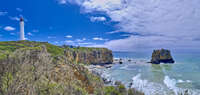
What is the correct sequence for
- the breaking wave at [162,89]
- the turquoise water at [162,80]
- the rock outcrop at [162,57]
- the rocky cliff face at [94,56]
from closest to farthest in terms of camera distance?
the breaking wave at [162,89] < the turquoise water at [162,80] < the rocky cliff face at [94,56] < the rock outcrop at [162,57]

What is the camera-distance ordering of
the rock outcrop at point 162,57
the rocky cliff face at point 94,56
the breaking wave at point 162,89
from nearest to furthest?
the breaking wave at point 162,89
the rocky cliff face at point 94,56
the rock outcrop at point 162,57

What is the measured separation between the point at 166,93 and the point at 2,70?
23215mm

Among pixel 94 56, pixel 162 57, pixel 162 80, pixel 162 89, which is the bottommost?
pixel 162 80

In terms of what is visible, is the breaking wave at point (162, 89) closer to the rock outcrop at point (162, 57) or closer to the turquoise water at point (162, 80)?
the turquoise water at point (162, 80)

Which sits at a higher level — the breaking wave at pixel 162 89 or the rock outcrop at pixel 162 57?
the rock outcrop at pixel 162 57

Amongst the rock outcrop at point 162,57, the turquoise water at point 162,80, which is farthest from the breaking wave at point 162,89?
the rock outcrop at point 162,57

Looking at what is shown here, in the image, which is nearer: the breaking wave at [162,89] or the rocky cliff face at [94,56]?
the breaking wave at [162,89]

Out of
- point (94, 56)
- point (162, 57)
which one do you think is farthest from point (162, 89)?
point (162, 57)

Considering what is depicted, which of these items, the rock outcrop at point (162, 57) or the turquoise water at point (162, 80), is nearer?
the turquoise water at point (162, 80)

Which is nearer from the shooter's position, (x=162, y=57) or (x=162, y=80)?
(x=162, y=80)

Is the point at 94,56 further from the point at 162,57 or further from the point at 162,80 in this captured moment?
the point at 162,80

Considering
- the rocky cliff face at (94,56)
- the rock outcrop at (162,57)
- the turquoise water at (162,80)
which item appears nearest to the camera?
the turquoise water at (162,80)

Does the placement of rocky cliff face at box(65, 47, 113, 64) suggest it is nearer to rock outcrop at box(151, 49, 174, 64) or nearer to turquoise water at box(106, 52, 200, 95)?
turquoise water at box(106, 52, 200, 95)

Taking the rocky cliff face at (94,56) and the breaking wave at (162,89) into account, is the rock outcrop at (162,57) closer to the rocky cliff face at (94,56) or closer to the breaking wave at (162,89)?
the rocky cliff face at (94,56)
